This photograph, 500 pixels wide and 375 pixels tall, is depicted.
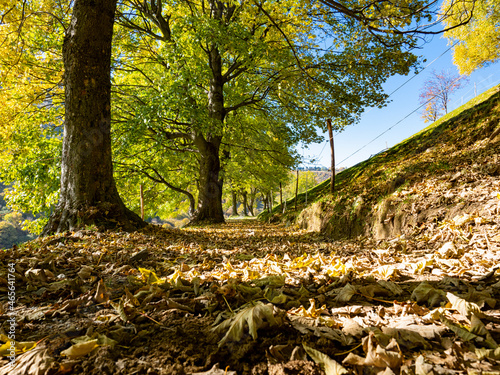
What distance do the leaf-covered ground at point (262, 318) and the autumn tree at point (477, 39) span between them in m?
21.4

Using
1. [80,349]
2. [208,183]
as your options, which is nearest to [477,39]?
[208,183]

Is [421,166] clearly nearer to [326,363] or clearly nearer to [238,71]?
[326,363]

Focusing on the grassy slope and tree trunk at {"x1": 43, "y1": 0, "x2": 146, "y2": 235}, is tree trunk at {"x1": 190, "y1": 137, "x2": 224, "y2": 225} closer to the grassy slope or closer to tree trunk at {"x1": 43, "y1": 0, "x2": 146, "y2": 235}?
the grassy slope

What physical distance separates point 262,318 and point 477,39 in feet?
88.9

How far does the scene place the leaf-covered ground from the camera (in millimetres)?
950

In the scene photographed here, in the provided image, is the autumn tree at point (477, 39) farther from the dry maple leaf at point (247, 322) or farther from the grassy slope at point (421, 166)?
the dry maple leaf at point (247, 322)

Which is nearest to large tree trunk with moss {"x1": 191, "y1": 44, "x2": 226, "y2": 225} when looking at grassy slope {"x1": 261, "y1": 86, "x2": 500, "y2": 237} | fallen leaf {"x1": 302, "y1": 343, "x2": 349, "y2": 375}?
grassy slope {"x1": 261, "y1": 86, "x2": 500, "y2": 237}

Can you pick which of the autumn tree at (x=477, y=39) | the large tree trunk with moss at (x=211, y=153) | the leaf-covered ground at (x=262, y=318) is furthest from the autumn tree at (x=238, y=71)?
the autumn tree at (x=477, y=39)

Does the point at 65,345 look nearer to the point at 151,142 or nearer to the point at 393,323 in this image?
the point at 393,323

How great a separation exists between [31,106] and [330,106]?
962cm

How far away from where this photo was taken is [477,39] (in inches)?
747

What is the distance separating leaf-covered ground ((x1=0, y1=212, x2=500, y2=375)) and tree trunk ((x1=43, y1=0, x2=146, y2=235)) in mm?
1548

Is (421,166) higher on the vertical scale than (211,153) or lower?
lower

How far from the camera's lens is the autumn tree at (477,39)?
1722 cm
